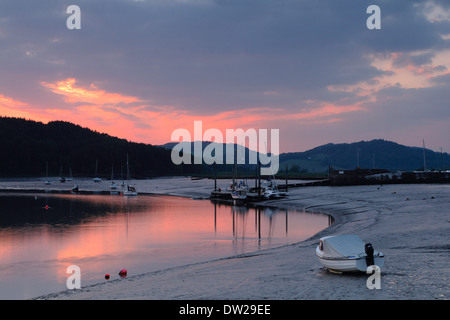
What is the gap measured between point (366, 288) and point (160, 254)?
20.3 metres

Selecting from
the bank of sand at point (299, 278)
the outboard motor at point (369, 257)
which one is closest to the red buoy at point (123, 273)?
the bank of sand at point (299, 278)

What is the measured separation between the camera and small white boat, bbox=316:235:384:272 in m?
18.2

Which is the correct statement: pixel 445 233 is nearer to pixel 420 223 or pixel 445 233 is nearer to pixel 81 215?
pixel 420 223

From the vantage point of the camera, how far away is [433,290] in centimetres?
1623

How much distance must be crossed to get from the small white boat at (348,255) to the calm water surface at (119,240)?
13027 mm

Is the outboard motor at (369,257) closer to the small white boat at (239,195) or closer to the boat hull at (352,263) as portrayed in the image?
the boat hull at (352,263)

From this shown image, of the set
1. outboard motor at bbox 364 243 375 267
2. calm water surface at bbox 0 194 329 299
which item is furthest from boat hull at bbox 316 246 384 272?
calm water surface at bbox 0 194 329 299

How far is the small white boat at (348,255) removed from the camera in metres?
18.2

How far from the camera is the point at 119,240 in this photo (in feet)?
136

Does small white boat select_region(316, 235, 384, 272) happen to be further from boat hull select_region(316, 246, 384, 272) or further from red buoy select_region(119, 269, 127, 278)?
red buoy select_region(119, 269, 127, 278)

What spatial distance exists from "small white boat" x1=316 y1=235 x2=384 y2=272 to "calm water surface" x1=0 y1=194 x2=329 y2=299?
1303 centimetres

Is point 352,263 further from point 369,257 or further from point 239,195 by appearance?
point 239,195

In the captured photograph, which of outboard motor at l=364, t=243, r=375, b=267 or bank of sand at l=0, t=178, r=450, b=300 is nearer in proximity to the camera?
bank of sand at l=0, t=178, r=450, b=300
